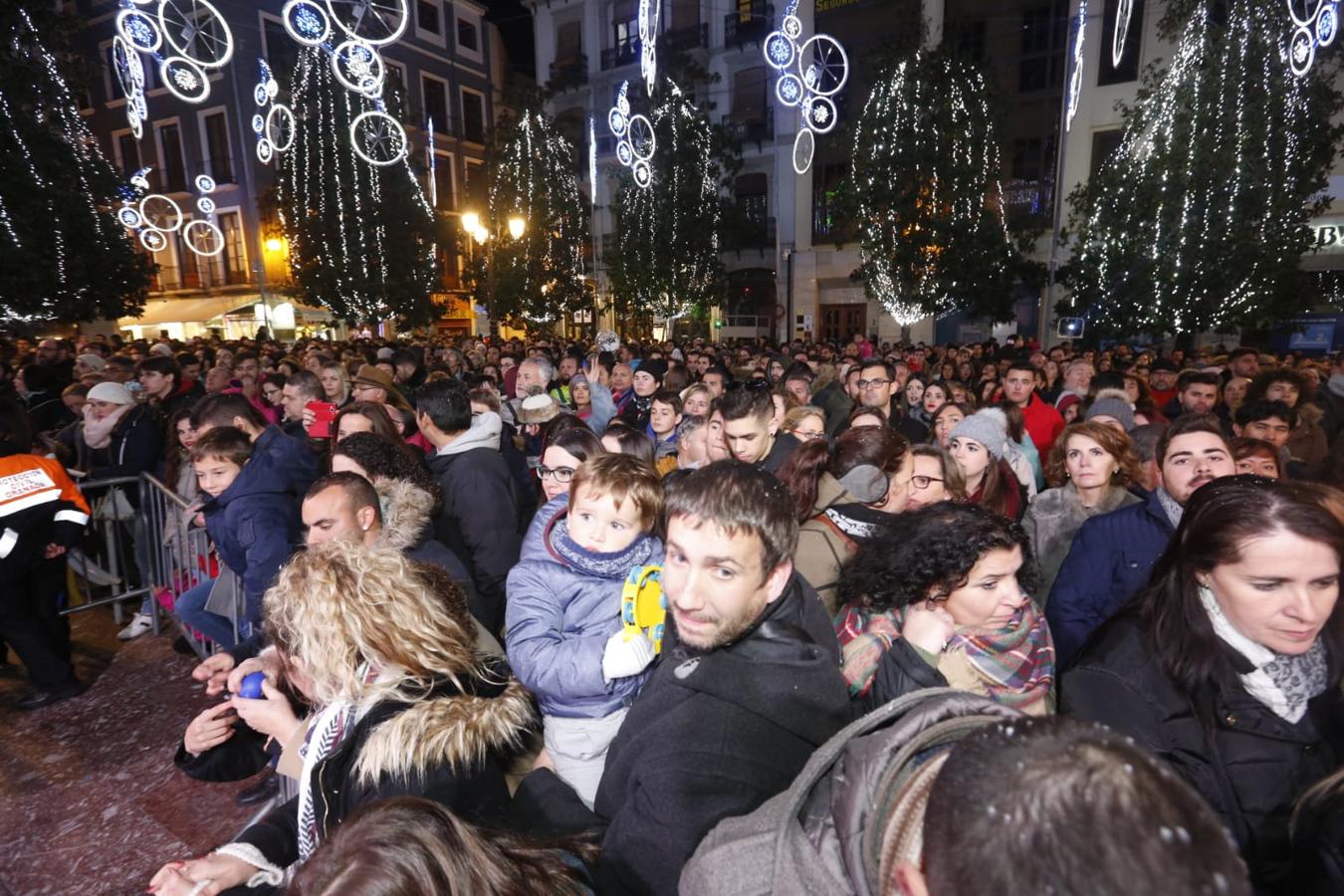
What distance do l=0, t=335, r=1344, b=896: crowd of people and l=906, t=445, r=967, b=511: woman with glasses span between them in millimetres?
16

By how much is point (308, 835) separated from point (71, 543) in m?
3.81

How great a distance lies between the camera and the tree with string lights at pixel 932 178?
17.6m

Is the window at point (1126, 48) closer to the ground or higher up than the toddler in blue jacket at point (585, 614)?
higher up

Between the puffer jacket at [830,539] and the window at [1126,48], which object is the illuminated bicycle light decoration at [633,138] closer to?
the window at [1126,48]

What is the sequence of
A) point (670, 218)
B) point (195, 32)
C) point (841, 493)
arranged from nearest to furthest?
point (841, 493), point (195, 32), point (670, 218)

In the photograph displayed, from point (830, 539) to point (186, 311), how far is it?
34703mm

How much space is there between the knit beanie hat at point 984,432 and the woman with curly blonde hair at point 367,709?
328cm

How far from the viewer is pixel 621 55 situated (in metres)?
29.9

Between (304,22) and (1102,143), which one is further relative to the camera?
(1102,143)

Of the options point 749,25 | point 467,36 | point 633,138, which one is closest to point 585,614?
point 633,138

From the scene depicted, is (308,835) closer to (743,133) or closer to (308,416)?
(308,416)

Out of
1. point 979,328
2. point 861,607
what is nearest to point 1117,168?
point 979,328

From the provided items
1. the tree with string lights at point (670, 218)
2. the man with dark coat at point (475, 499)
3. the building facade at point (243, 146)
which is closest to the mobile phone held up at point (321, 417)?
the man with dark coat at point (475, 499)

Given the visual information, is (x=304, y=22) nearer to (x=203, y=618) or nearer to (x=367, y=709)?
(x=203, y=618)
